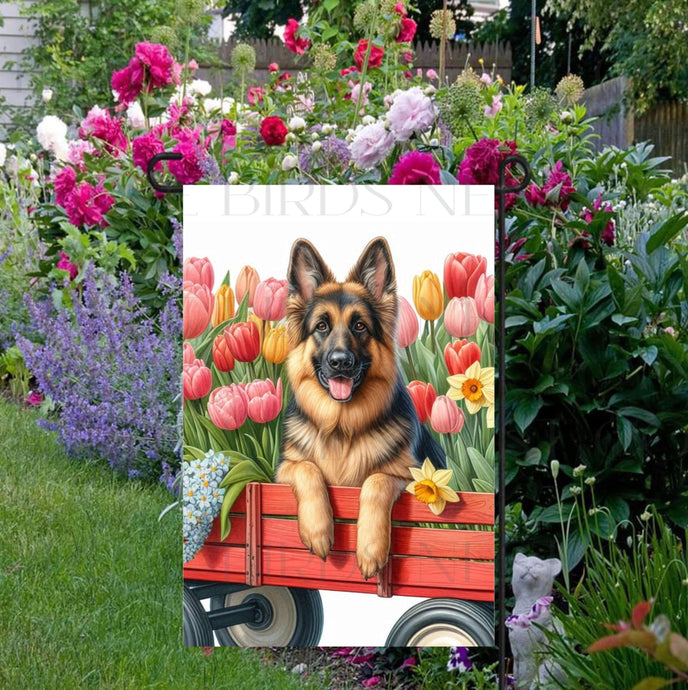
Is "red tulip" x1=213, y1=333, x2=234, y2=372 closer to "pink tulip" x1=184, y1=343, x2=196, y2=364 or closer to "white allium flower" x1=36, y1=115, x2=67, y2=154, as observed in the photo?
"pink tulip" x1=184, y1=343, x2=196, y2=364

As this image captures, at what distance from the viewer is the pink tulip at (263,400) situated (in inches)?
78.8

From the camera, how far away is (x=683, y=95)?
1495 cm

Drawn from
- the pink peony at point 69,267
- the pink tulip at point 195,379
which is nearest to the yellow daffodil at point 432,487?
the pink tulip at point 195,379

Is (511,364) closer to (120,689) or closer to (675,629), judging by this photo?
(675,629)

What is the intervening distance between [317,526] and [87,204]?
2.85 metres

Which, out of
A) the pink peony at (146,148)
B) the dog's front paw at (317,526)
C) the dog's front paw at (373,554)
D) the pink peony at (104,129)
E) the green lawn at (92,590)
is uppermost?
the pink peony at (104,129)

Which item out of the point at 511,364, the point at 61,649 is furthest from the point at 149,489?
the point at 511,364

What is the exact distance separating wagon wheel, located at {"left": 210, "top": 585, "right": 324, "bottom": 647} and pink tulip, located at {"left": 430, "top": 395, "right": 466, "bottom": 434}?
1.37 feet

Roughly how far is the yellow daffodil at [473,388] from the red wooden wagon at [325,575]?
19 centimetres

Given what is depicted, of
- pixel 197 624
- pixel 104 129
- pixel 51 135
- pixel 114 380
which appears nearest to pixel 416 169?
pixel 197 624

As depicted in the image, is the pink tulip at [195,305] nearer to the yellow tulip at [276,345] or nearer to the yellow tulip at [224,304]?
the yellow tulip at [224,304]

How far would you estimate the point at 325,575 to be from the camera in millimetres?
1998

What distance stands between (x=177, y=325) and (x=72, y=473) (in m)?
0.72

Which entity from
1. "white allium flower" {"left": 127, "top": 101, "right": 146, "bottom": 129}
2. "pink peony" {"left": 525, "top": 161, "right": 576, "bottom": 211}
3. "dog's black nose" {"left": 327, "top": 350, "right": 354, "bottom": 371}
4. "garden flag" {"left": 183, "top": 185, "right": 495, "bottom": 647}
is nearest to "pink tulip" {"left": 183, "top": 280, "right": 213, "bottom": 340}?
"garden flag" {"left": 183, "top": 185, "right": 495, "bottom": 647}
